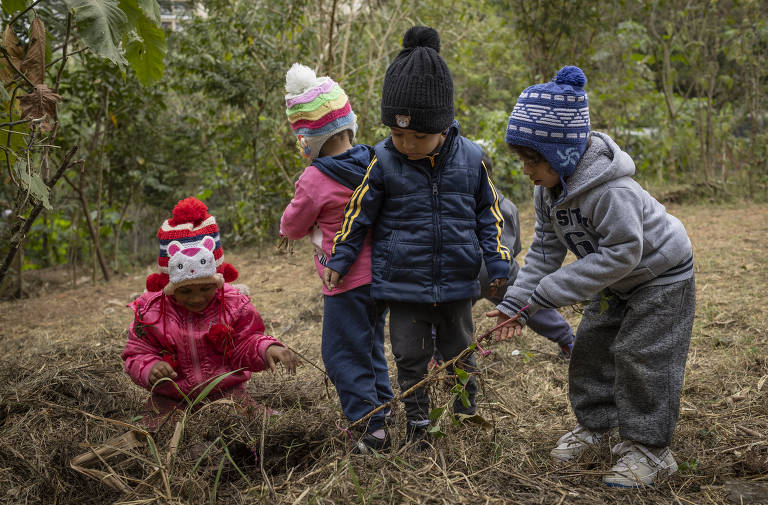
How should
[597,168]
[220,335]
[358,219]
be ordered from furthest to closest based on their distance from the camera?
[220,335], [358,219], [597,168]

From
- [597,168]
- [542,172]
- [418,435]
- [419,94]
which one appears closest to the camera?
[597,168]

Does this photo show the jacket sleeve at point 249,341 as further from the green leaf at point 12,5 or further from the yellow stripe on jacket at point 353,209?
the green leaf at point 12,5

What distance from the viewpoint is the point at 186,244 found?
A: 112 inches

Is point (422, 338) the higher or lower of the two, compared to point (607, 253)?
lower

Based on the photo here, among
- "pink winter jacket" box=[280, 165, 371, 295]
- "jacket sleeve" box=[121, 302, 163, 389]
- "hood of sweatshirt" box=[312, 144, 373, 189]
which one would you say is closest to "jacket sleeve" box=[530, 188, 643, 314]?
"pink winter jacket" box=[280, 165, 371, 295]

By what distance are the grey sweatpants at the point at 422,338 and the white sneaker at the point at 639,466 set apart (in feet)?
2.09

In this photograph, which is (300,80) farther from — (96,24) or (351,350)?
(351,350)

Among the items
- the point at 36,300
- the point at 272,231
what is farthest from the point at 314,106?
the point at 272,231

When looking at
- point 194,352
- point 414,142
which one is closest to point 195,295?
point 194,352

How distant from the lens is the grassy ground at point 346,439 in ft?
6.95

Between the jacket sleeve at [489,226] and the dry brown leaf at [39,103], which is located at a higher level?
the dry brown leaf at [39,103]

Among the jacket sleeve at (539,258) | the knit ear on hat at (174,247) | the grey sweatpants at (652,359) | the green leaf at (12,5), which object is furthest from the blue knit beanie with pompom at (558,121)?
the green leaf at (12,5)

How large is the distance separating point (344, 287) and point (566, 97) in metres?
1.18

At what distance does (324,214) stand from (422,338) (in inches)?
27.7
